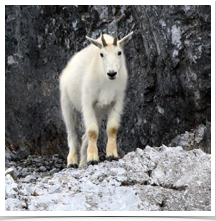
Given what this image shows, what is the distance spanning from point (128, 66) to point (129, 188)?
5207 mm

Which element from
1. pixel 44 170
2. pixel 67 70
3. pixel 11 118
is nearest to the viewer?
pixel 67 70

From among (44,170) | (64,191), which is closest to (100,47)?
(64,191)

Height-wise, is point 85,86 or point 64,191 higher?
point 85,86

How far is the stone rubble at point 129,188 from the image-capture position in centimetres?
579

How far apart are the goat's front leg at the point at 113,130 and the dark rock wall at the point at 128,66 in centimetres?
243

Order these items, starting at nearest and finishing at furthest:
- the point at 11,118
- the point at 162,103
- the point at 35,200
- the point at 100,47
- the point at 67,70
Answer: the point at 35,200 < the point at 100,47 < the point at 67,70 < the point at 162,103 < the point at 11,118

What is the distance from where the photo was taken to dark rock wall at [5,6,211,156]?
31.0ft

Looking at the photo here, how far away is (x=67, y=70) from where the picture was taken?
903cm

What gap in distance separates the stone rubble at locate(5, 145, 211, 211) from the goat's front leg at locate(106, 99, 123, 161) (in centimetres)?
41

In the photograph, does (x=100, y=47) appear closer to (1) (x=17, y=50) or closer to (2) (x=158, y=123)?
(2) (x=158, y=123)

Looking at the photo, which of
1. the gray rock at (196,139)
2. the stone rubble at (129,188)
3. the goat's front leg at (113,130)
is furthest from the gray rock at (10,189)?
the gray rock at (196,139)

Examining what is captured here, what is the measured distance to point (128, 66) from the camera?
1075cm

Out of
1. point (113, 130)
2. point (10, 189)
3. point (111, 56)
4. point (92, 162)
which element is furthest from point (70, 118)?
point (10, 189)

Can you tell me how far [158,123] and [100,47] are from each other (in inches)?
135
